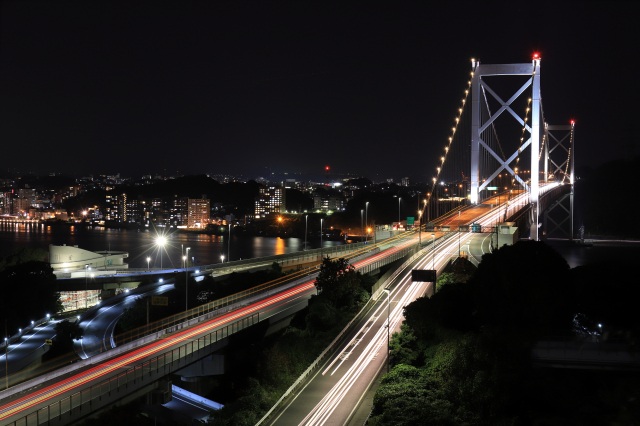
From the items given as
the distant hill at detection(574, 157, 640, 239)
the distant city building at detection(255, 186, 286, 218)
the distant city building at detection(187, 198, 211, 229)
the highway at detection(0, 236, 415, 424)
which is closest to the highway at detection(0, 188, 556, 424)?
the highway at detection(0, 236, 415, 424)

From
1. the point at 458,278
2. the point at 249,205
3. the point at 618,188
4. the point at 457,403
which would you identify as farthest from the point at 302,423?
the point at 249,205

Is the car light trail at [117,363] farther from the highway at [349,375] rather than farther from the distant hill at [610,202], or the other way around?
the distant hill at [610,202]

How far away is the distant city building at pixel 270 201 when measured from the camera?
43.0 metres

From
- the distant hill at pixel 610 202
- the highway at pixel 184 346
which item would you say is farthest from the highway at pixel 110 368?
the distant hill at pixel 610 202

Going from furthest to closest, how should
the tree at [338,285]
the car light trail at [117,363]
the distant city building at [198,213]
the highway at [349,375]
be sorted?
Result: the distant city building at [198,213] < the tree at [338,285] < the highway at [349,375] < the car light trail at [117,363]

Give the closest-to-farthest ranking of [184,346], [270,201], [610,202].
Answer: [184,346] < [610,202] < [270,201]

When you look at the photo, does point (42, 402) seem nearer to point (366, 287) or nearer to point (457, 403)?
point (457, 403)

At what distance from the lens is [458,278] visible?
331 inches

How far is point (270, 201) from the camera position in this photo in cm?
4394

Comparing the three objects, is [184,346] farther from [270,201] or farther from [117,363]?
[270,201]

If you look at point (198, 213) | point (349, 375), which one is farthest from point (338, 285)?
point (198, 213)

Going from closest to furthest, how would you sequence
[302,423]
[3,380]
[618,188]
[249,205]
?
[302,423] < [3,380] < [618,188] < [249,205]

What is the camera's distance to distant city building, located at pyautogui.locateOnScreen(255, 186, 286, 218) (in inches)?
1692

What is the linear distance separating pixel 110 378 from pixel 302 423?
5.03ft
